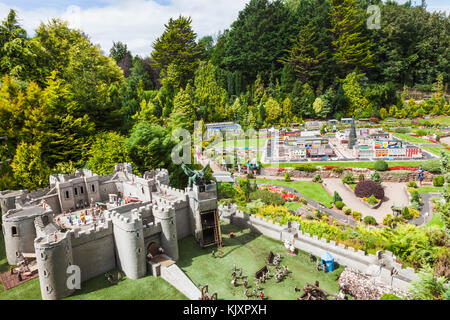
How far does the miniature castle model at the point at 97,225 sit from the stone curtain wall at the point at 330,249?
196 inches

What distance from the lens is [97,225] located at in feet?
84.8

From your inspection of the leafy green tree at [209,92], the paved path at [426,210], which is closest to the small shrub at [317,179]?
the paved path at [426,210]

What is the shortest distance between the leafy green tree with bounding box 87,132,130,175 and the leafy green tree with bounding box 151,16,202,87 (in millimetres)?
51339

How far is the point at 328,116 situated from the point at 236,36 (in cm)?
3927

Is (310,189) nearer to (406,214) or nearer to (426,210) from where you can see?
(406,214)

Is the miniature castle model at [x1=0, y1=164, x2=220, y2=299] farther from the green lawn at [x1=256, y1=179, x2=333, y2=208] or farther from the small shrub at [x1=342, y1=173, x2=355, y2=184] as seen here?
the small shrub at [x1=342, y1=173, x2=355, y2=184]

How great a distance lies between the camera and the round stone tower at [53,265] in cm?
2111

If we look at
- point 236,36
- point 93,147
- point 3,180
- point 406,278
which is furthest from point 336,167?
point 236,36

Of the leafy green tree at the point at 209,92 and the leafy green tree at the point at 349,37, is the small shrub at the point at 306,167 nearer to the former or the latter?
the leafy green tree at the point at 209,92

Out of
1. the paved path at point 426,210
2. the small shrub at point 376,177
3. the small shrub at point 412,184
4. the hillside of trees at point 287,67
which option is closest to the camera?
the paved path at point 426,210

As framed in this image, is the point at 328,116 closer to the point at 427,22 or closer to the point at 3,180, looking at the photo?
the point at 427,22

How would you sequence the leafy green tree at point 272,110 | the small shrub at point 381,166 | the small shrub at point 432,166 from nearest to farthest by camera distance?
the small shrub at point 432,166 → the small shrub at point 381,166 → the leafy green tree at point 272,110

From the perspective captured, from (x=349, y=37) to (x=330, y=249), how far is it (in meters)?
82.3

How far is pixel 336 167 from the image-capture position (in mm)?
52688
